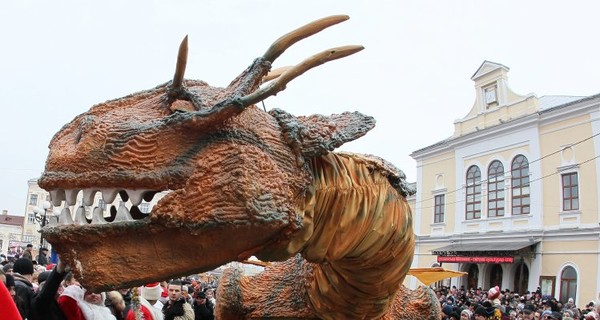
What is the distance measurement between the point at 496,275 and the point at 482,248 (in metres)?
1.33

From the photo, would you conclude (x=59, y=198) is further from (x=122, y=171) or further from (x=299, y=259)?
(x=299, y=259)

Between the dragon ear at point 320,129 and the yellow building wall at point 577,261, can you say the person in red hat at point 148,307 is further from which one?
the yellow building wall at point 577,261

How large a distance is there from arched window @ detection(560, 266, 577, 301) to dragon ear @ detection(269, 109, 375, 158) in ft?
58.1

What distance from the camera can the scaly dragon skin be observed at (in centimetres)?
121

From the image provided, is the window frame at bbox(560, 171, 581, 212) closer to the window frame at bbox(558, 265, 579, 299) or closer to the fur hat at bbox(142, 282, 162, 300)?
the window frame at bbox(558, 265, 579, 299)

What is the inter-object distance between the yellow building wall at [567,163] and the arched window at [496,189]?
5.87 feet

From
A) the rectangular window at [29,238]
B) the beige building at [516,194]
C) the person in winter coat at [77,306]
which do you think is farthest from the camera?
the rectangular window at [29,238]

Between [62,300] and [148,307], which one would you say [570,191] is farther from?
[62,300]

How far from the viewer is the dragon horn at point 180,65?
1266mm

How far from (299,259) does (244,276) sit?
29 centimetres

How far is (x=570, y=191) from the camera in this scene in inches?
689

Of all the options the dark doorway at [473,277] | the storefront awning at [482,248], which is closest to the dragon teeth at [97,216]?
the storefront awning at [482,248]

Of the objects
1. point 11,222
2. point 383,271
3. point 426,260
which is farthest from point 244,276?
point 11,222

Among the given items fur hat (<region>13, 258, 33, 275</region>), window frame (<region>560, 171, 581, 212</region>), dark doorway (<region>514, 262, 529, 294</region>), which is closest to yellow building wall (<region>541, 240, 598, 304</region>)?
dark doorway (<region>514, 262, 529, 294</region>)
